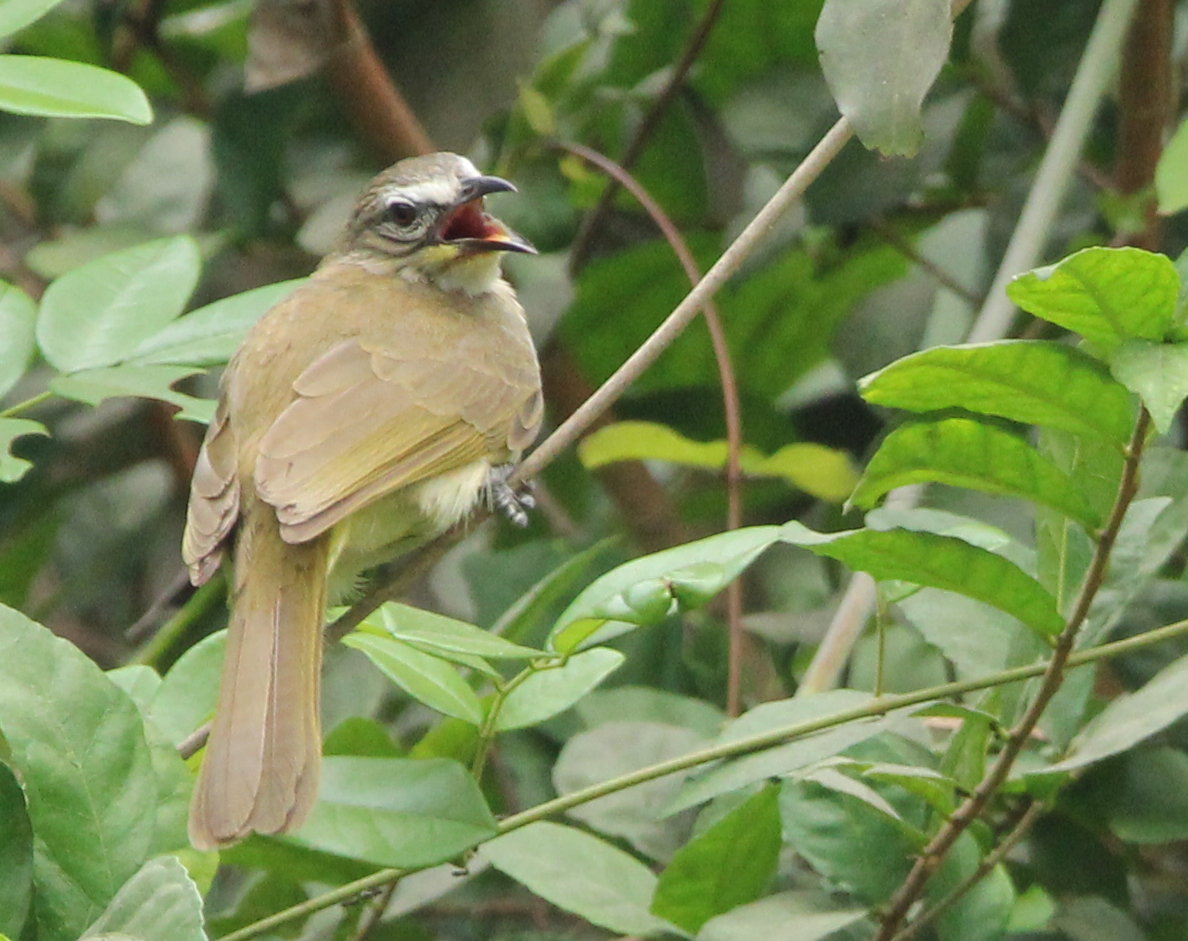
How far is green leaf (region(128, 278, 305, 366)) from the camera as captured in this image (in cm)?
222

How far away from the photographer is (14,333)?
2.21 m

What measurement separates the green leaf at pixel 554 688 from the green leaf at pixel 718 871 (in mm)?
236

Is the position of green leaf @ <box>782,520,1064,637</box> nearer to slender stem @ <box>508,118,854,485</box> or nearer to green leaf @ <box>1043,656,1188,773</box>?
green leaf @ <box>1043,656,1188,773</box>

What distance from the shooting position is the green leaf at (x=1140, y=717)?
1.73 metres

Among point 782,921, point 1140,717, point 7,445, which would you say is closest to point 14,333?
point 7,445

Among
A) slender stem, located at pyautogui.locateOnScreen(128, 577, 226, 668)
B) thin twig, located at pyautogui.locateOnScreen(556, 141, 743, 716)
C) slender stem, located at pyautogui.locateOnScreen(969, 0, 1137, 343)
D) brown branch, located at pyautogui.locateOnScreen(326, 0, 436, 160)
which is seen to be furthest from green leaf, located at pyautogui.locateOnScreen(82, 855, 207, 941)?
brown branch, located at pyautogui.locateOnScreen(326, 0, 436, 160)

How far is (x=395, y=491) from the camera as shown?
9.00 ft

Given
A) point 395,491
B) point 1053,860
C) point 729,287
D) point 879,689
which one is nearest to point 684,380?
point 729,287

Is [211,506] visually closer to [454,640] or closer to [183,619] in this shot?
[183,619]

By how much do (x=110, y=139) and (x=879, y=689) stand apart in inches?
88.1

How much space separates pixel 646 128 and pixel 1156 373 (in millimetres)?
1879

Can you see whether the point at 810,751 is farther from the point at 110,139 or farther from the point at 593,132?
the point at 110,139

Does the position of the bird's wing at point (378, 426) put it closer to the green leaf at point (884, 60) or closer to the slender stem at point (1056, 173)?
the slender stem at point (1056, 173)

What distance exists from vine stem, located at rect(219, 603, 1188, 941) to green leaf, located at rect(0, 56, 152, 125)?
2.79ft
